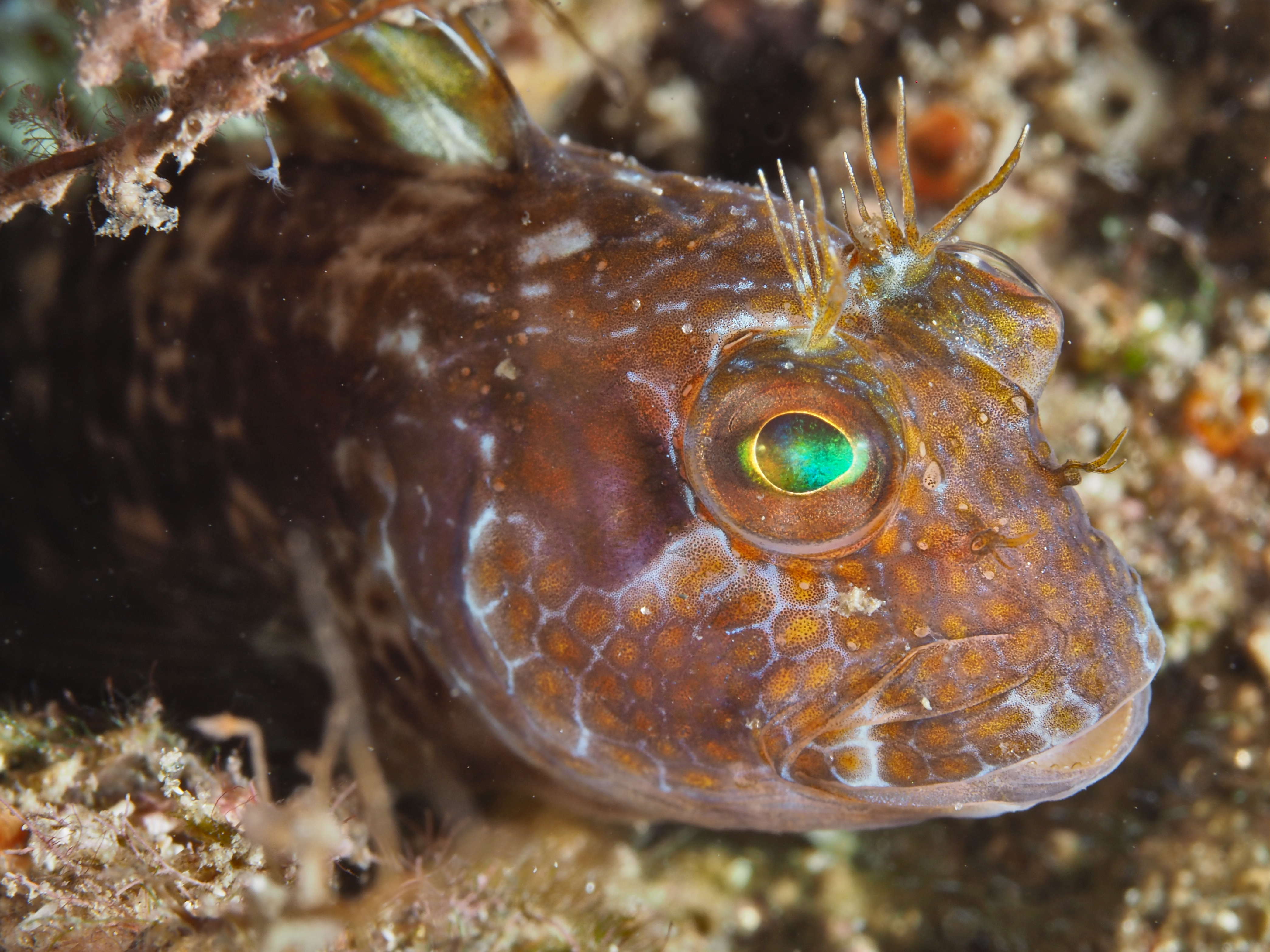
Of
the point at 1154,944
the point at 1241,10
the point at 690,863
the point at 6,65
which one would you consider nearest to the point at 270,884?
the point at 690,863

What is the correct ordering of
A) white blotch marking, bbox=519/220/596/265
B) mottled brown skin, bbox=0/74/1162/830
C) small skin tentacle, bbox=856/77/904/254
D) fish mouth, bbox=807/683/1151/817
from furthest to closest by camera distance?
white blotch marking, bbox=519/220/596/265, fish mouth, bbox=807/683/1151/817, mottled brown skin, bbox=0/74/1162/830, small skin tentacle, bbox=856/77/904/254

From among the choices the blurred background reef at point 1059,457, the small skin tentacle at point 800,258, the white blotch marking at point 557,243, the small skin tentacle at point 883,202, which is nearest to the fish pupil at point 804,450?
the small skin tentacle at point 800,258

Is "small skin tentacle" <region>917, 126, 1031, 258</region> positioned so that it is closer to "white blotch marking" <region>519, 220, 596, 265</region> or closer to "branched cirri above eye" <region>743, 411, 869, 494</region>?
"branched cirri above eye" <region>743, 411, 869, 494</region>

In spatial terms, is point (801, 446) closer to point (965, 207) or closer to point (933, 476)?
point (933, 476)

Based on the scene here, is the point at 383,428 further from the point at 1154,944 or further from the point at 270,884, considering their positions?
the point at 1154,944

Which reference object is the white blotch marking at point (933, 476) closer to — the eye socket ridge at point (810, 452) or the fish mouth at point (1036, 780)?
the eye socket ridge at point (810, 452)

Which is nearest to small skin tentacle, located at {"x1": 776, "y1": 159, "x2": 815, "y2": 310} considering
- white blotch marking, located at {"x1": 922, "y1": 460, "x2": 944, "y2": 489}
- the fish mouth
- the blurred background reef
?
white blotch marking, located at {"x1": 922, "y1": 460, "x2": 944, "y2": 489}
